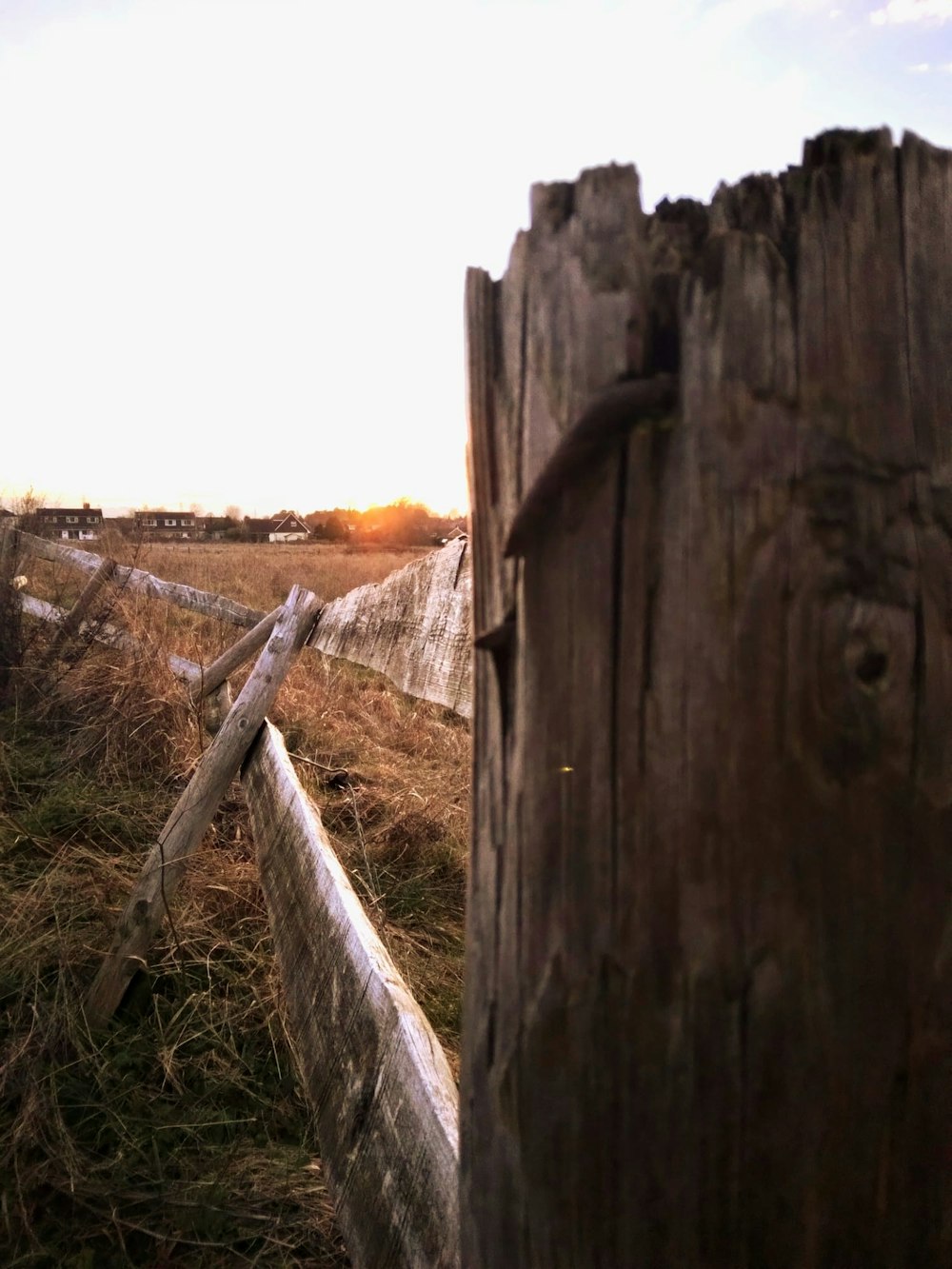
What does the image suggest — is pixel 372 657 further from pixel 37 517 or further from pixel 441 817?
pixel 37 517

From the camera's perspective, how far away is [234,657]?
14.4 feet

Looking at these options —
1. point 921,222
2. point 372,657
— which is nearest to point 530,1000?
point 921,222

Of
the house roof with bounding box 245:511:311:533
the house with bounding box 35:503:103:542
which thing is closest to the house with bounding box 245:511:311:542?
the house roof with bounding box 245:511:311:533

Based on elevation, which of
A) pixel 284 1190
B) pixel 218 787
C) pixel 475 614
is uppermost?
pixel 475 614

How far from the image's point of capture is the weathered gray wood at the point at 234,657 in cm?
383

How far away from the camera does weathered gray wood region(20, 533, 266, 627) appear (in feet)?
16.0

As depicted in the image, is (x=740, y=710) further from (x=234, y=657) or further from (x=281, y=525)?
(x=281, y=525)

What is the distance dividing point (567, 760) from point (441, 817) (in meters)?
4.03

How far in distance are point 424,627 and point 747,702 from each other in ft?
4.71

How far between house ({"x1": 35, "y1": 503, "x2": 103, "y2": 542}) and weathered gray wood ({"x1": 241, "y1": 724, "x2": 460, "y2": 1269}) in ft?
23.5

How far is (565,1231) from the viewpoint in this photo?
73 cm

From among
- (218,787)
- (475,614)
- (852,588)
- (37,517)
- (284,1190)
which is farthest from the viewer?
(37,517)

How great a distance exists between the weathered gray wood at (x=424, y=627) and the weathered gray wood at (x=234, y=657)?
0.99 m

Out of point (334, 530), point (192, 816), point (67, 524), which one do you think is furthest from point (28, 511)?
point (334, 530)
